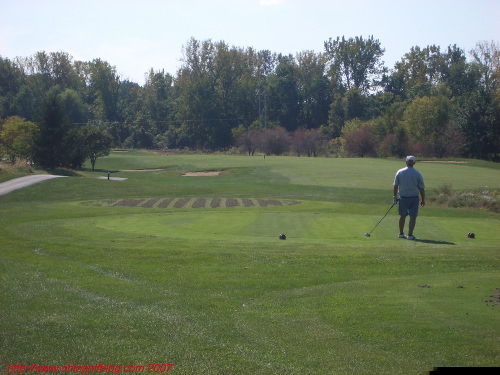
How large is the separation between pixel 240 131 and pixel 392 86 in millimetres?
34218

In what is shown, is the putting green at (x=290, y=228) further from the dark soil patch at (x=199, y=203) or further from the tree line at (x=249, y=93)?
the tree line at (x=249, y=93)

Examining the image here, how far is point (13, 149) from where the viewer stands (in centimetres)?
6456

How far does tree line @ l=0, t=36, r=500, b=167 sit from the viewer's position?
356 feet

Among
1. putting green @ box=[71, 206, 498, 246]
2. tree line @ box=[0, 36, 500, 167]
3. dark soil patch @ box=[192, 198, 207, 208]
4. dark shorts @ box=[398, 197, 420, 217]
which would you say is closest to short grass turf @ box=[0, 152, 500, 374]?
putting green @ box=[71, 206, 498, 246]

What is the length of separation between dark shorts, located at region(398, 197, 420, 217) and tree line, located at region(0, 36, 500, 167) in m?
81.1

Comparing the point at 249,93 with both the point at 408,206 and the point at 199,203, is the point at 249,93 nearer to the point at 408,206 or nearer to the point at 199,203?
the point at 199,203

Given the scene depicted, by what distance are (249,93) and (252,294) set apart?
123 m

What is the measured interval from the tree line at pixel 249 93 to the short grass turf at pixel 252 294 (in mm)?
81613

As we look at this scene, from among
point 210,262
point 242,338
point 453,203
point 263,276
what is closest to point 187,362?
point 242,338

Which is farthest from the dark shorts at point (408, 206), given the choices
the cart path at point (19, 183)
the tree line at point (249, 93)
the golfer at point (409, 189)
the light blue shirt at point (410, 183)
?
the tree line at point (249, 93)

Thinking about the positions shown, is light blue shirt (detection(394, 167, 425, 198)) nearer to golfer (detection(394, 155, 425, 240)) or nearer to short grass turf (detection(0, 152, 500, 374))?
golfer (detection(394, 155, 425, 240))

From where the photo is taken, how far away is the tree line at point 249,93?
108625 mm

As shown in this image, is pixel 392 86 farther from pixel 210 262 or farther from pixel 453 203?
pixel 210 262

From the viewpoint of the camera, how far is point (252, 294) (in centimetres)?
885
